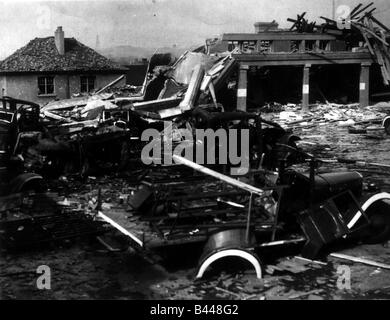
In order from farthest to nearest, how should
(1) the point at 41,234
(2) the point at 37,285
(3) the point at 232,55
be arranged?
(3) the point at 232,55 → (1) the point at 41,234 → (2) the point at 37,285

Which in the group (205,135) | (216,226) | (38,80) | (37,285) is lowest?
(37,285)

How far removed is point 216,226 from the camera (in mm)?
6332

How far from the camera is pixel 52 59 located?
38.0 m

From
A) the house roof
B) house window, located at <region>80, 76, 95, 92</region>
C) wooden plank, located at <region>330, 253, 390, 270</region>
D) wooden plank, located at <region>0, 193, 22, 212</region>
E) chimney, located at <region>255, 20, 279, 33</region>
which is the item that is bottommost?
wooden plank, located at <region>330, 253, 390, 270</region>

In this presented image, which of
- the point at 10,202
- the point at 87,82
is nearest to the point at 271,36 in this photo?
the point at 87,82

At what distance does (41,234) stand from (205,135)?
414 centimetres

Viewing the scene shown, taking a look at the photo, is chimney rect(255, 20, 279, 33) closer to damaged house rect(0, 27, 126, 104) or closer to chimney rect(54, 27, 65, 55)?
damaged house rect(0, 27, 126, 104)

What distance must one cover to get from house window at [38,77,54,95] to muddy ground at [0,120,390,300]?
32.1 m

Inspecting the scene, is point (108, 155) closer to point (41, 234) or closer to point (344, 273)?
point (41, 234)

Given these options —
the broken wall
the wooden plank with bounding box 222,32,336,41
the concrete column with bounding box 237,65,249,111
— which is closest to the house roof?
the broken wall

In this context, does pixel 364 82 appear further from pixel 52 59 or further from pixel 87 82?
pixel 52 59

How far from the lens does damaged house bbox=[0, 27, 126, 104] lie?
36.7 metres

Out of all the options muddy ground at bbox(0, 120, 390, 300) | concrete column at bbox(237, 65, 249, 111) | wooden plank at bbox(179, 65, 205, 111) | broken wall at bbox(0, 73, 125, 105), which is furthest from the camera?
broken wall at bbox(0, 73, 125, 105)
